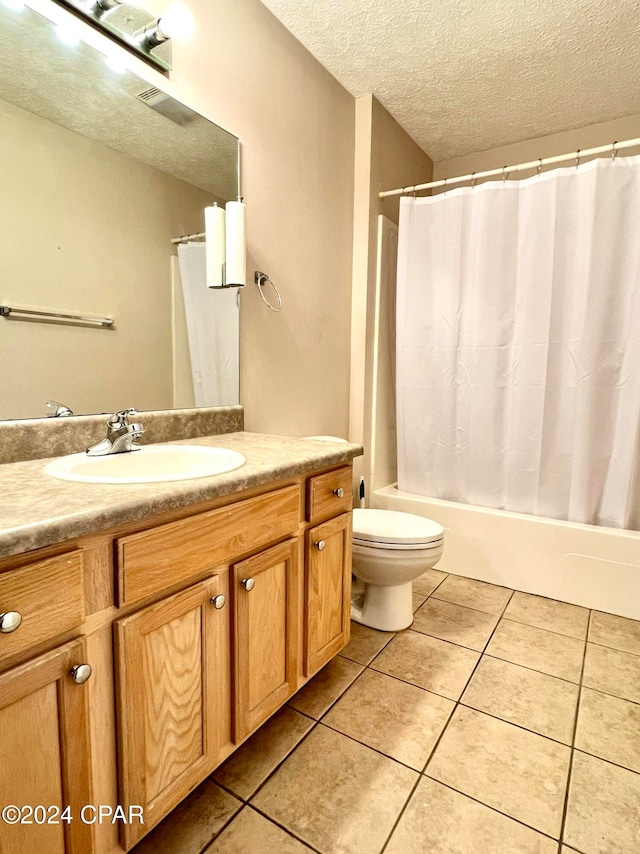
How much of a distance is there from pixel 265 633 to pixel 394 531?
A: 2.55ft

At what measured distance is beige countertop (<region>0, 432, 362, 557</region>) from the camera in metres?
0.65

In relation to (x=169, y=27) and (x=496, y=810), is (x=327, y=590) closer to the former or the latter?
(x=496, y=810)

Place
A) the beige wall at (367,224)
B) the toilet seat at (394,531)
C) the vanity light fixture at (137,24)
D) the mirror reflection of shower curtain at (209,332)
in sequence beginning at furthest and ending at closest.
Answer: the beige wall at (367,224) < the toilet seat at (394,531) < the mirror reflection of shower curtain at (209,332) < the vanity light fixture at (137,24)

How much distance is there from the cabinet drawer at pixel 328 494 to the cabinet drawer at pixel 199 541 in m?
0.08

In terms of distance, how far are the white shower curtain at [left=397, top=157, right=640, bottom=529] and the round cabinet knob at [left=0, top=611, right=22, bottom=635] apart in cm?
209

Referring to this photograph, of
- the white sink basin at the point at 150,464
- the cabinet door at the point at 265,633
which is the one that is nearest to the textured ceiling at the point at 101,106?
the white sink basin at the point at 150,464

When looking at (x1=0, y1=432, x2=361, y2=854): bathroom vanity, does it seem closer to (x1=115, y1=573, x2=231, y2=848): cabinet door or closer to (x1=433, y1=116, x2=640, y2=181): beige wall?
(x1=115, y1=573, x2=231, y2=848): cabinet door

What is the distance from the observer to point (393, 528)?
1816mm

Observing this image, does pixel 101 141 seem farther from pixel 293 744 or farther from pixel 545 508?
pixel 545 508

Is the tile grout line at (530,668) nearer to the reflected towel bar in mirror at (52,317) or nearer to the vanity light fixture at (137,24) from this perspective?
the reflected towel bar in mirror at (52,317)

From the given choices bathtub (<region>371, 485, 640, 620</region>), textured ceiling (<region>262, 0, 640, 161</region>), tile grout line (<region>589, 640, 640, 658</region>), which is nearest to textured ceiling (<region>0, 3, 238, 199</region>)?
textured ceiling (<region>262, 0, 640, 161</region>)

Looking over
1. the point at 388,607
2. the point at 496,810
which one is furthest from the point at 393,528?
the point at 496,810

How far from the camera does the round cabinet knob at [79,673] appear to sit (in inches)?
28.1

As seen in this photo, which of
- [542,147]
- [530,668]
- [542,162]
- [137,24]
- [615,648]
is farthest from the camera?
[542,147]
